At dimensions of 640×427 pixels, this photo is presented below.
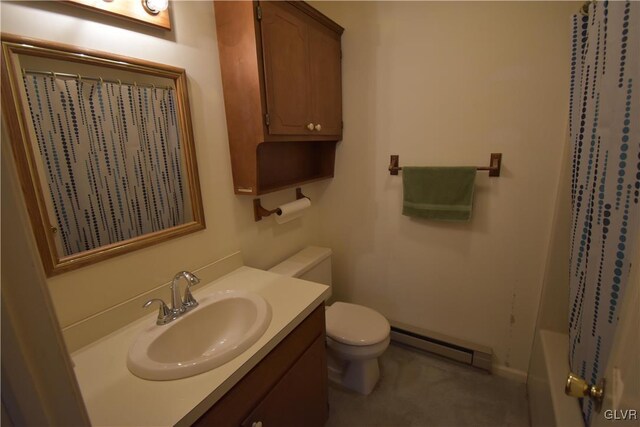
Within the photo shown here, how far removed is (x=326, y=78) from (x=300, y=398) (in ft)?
5.37

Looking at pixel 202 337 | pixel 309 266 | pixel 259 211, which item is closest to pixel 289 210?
pixel 259 211

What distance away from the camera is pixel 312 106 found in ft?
5.31

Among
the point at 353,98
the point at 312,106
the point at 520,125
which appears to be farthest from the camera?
the point at 353,98

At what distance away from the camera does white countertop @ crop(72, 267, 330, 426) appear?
0.74 meters

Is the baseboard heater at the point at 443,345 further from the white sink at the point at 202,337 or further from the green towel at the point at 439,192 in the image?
the white sink at the point at 202,337

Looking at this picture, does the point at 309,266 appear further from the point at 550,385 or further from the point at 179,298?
the point at 550,385

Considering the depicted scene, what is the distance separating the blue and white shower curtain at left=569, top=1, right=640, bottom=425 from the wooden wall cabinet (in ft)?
3.74

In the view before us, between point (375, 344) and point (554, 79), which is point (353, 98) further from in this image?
point (375, 344)

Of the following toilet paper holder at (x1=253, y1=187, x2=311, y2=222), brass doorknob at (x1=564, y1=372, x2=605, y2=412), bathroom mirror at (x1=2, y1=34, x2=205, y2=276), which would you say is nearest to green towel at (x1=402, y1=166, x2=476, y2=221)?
toilet paper holder at (x1=253, y1=187, x2=311, y2=222)

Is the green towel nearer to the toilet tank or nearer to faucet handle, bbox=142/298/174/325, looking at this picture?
the toilet tank

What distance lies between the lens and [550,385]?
50.5 inches

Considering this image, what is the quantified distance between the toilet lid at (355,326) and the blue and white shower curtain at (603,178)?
83cm

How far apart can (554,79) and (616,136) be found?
0.80 meters

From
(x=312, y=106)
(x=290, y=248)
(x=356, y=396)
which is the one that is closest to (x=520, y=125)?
(x=312, y=106)
